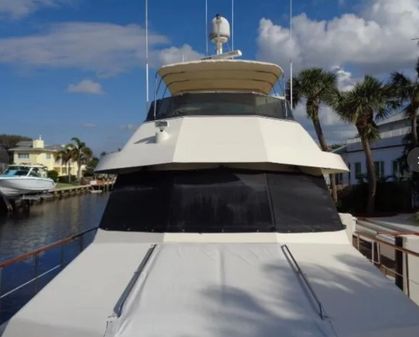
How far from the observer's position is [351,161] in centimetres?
4600

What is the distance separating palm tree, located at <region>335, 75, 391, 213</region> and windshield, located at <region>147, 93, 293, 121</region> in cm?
2055

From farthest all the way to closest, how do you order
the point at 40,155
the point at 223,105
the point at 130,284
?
the point at 40,155 < the point at 223,105 < the point at 130,284

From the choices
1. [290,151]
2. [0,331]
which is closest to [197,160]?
[290,151]

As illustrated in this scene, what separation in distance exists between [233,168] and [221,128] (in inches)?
25.0

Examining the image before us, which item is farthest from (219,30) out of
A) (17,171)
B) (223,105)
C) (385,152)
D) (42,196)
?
(42,196)

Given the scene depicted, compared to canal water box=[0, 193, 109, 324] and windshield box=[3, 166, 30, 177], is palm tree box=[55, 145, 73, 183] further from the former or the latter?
windshield box=[3, 166, 30, 177]

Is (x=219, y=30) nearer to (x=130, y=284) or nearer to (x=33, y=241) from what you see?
(x=130, y=284)

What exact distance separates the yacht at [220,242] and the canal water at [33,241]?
4.60 meters

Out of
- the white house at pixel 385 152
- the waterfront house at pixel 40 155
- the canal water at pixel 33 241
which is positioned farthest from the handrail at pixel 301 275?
the waterfront house at pixel 40 155

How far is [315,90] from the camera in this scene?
28.6 metres

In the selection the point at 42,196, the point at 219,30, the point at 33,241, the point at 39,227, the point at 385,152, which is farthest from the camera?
the point at 42,196

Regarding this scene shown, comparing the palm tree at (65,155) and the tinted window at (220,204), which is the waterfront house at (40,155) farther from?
the tinted window at (220,204)

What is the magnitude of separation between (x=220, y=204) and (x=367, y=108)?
22591 millimetres

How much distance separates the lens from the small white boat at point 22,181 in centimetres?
5466
